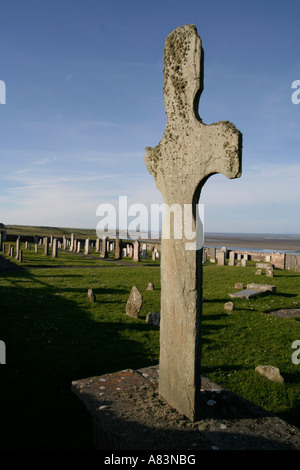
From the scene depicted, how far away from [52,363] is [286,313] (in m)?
7.78

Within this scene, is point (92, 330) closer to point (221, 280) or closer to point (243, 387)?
point (243, 387)

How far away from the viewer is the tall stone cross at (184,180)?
136 inches

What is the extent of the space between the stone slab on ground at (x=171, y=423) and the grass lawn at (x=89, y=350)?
543 mm

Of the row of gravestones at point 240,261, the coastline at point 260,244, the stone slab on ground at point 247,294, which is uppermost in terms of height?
the row of gravestones at point 240,261

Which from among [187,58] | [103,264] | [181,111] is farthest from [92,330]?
[103,264]

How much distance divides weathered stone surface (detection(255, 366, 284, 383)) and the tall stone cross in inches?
108

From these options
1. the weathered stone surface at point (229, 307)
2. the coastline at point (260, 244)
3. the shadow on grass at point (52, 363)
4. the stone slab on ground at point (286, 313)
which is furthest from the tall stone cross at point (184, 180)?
the coastline at point (260, 244)

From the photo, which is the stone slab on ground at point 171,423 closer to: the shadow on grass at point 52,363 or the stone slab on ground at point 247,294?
the shadow on grass at point 52,363

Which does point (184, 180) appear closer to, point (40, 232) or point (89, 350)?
point (89, 350)

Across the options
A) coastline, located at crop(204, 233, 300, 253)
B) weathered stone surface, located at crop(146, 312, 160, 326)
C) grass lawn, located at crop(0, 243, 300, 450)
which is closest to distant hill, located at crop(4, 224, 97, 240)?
coastline, located at crop(204, 233, 300, 253)

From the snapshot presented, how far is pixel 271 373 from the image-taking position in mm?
5715

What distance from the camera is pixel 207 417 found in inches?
139

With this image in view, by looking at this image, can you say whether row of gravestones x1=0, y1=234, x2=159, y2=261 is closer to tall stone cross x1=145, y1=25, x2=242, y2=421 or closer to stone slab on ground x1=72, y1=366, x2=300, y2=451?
stone slab on ground x1=72, y1=366, x2=300, y2=451

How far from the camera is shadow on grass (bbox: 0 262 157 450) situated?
12.8ft
